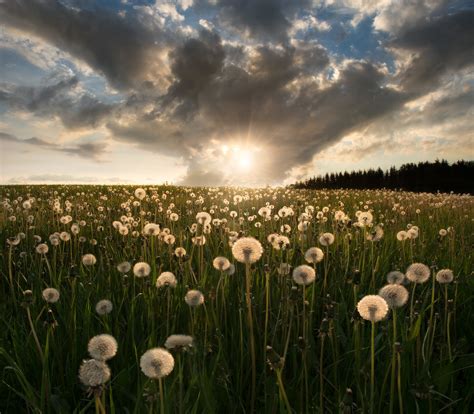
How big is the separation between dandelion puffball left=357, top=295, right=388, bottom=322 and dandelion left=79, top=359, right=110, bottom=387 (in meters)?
1.08

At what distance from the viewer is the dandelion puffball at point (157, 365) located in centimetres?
147

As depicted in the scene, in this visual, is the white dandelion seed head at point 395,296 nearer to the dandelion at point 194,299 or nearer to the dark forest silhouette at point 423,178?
the dandelion at point 194,299

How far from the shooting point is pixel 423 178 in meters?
45.8

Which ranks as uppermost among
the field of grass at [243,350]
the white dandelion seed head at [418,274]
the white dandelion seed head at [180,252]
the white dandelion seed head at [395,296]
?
the white dandelion seed head at [180,252]

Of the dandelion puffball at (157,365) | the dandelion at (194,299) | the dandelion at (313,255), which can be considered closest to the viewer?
the dandelion puffball at (157,365)

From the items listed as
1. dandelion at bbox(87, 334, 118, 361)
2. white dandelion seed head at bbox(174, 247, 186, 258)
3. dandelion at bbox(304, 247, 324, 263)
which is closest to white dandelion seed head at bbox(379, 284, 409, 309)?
dandelion at bbox(304, 247, 324, 263)

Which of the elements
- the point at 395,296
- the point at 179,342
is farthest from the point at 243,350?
the point at 395,296

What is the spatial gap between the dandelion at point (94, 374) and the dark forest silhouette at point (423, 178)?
43251 millimetres

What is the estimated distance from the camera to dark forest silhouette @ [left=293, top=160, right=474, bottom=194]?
44000 mm

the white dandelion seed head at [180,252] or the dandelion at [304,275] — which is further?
the white dandelion seed head at [180,252]

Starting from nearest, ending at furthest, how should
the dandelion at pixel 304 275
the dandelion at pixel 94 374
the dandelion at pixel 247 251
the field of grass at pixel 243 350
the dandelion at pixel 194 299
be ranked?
the dandelion at pixel 94 374 < the field of grass at pixel 243 350 < the dandelion at pixel 247 251 < the dandelion at pixel 194 299 < the dandelion at pixel 304 275

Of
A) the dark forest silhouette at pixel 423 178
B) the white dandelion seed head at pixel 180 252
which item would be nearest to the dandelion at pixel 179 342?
the white dandelion seed head at pixel 180 252

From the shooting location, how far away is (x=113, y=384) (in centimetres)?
220

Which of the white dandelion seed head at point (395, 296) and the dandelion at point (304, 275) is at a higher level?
the dandelion at point (304, 275)
